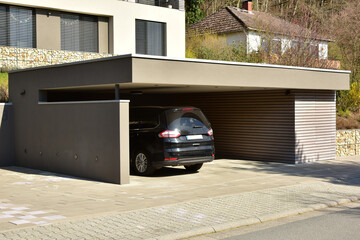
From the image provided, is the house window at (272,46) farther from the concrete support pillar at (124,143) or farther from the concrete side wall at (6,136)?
the concrete support pillar at (124,143)

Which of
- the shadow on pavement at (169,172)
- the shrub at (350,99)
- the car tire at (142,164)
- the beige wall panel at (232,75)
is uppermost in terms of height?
the beige wall panel at (232,75)

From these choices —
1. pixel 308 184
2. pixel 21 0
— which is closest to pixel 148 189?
pixel 308 184

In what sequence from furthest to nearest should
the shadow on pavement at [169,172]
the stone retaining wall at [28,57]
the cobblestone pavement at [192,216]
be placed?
the stone retaining wall at [28,57] < the shadow on pavement at [169,172] < the cobblestone pavement at [192,216]

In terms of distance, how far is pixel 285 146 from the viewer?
16.0m

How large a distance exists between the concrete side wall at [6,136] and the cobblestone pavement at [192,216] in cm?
836

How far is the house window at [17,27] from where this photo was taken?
23.0 metres

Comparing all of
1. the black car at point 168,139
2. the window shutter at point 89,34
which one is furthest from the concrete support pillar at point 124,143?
the window shutter at point 89,34

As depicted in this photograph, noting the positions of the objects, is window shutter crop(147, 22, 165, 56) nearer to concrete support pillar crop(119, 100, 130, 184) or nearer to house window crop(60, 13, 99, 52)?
house window crop(60, 13, 99, 52)

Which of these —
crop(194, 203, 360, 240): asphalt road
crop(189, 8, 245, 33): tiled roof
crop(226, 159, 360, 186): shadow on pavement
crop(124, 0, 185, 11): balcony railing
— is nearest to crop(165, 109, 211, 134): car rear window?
crop(226, 159, 360, 186): shadow on pavement

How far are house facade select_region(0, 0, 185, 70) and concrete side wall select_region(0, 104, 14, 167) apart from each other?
729 centimetres

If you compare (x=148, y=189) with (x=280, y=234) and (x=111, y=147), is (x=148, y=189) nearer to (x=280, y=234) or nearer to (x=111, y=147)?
(x=111, y=147)

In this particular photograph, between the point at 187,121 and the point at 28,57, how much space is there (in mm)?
12424

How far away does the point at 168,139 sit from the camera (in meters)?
12.6

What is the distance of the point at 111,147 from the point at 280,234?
578 centimetres
